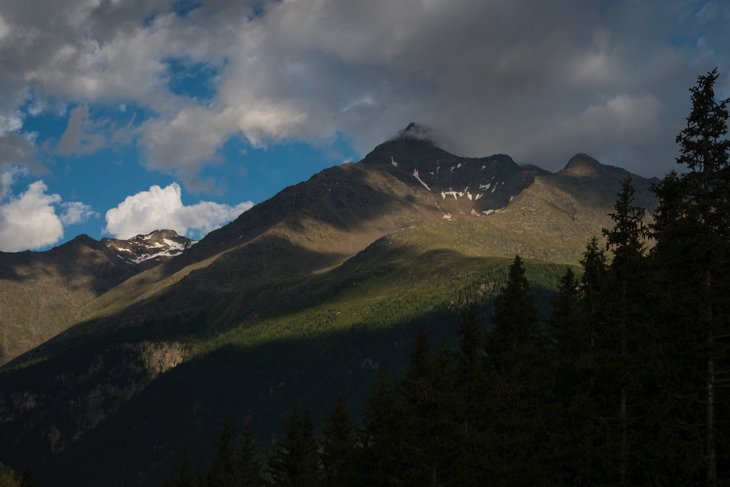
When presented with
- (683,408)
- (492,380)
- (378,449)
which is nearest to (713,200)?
(683,408)

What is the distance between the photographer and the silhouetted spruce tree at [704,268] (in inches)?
1000

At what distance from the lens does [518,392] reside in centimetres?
3719

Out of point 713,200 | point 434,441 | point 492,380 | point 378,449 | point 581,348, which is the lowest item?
point 378,449

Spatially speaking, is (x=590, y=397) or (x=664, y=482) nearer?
(x=664, y=482)

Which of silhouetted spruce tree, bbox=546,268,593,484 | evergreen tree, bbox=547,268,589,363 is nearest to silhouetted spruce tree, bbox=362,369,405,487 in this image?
silhouetted spruce tree, bbox=546,268,593,484

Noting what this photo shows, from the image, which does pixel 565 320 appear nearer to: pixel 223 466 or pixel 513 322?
pixel 513 322

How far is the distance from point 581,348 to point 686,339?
9008 mm

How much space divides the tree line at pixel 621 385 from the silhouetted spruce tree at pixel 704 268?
0.06 metres

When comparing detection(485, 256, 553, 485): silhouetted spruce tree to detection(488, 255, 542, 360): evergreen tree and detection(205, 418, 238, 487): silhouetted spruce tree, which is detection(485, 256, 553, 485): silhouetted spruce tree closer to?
detection(488, 255, 542, 360): evergreen tree

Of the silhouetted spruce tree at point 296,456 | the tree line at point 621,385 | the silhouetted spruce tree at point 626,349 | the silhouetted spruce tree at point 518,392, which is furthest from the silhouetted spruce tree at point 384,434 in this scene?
the silhouetted spruce tree at point 626,349

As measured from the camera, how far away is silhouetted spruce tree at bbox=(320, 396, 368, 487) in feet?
142

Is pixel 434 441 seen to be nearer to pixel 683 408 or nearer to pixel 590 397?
pixel 590 397

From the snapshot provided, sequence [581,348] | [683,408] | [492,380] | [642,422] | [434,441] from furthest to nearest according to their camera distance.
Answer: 1. [492,380]
2. [581,348]
3. [434,441]
4. [642,422]
5. [683,408]

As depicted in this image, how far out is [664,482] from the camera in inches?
1030
